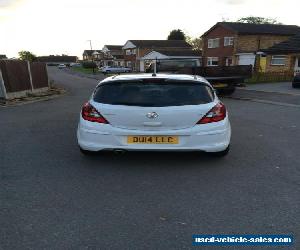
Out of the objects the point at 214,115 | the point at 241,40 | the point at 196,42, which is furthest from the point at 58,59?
the point at 214,115

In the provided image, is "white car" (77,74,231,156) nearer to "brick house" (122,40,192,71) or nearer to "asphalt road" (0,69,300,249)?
"asphalt road" (0,69,300,249)

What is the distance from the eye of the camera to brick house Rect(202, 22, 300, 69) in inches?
1499

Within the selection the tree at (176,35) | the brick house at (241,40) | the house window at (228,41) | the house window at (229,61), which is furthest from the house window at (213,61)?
the tree at (176,35)

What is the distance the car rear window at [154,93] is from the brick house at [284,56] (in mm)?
31094

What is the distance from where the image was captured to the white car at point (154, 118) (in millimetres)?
4652

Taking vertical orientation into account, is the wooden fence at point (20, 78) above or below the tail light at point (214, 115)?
below

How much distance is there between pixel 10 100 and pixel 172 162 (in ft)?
36.9

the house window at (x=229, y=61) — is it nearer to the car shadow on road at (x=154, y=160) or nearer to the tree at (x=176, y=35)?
the car shadow on road at (x=154, y=160)

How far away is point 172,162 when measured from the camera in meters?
5.18

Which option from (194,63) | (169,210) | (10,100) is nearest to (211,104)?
(169,210)

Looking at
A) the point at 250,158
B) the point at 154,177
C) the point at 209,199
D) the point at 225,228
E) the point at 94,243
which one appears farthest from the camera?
the point at 250,158

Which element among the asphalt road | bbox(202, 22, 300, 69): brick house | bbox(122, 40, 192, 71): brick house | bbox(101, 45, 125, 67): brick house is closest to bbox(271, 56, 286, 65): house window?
bbox(202, 22, 300, 69): brick house

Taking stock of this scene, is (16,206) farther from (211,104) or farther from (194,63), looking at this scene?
(194,63)

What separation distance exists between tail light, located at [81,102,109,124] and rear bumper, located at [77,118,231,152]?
6 centimetres
